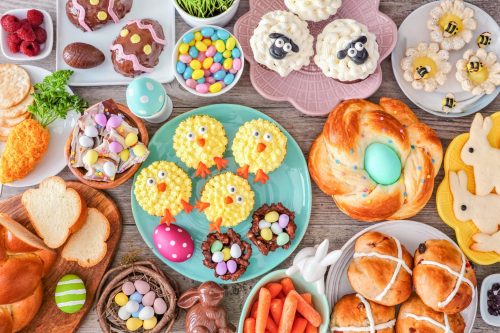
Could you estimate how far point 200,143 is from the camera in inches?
66.9

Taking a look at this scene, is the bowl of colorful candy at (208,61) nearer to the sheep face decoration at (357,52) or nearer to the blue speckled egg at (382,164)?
the sheep face decoration at (357,52)

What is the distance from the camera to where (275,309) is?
1.69 meters

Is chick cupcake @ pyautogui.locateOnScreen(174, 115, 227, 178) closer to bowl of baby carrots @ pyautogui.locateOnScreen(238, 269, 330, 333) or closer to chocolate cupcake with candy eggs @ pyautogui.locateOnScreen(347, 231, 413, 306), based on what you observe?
bowl of baby carrots @ pyautogui.locateOnScreen(238, 269, 330, 333)

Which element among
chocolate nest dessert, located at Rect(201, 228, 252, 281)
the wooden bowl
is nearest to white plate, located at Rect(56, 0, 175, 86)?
the wooden bowl

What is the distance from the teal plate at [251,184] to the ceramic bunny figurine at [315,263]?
0.07 meters

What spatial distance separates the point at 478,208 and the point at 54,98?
153 cm

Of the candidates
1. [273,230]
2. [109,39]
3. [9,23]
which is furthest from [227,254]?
[9,23]

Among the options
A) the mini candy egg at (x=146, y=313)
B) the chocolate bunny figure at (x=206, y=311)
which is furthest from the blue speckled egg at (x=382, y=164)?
the mini candy egg at (x=146, y=313)

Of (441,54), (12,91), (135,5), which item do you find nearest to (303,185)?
(441,54)

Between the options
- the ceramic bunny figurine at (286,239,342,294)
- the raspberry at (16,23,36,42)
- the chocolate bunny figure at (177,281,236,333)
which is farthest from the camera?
the raspberry at (16,23,36,42)

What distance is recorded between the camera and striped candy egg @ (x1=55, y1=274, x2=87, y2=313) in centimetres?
169

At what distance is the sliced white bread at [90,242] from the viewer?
5.76 feet

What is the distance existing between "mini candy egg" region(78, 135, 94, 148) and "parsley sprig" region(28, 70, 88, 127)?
0.14 metres

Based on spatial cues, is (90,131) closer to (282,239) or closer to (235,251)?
(235,251)
